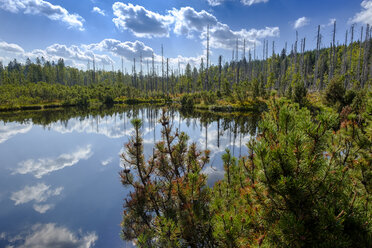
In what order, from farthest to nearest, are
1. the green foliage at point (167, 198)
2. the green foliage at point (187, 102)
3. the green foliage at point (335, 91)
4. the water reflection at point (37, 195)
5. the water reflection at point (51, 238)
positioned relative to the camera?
the green foliage at point (187, 102) < the green foliage at point (335, 91) < the water reflection at point (37, 195) < the water reflection at point (51, 238) < the green foliage at point (167, 198)

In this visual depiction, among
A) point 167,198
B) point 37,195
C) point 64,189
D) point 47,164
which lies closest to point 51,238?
point 64,189

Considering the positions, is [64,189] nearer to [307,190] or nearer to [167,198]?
[167,198]

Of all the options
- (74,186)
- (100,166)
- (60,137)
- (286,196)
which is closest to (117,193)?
(74,186)

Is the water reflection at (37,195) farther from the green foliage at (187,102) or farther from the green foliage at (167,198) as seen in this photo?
the green foliage at (187,102)

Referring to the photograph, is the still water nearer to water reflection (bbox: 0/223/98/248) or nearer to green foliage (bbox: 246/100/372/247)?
water reflection (bbox: 0/223/98/248)

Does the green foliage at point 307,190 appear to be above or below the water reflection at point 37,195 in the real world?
above

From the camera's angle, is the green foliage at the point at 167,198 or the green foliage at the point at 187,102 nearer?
the green foliage at the point at 167,198

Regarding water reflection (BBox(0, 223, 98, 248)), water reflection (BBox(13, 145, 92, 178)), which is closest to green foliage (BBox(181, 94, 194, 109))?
water reflection (BBox(13, 145, 92, 178))

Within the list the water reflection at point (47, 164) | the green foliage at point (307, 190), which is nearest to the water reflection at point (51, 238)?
the water reflection at point (47, 164)

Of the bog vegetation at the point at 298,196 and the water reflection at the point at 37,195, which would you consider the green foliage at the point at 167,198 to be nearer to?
the bog vegetation at the point at 298,196

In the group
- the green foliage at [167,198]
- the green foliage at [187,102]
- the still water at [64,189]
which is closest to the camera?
the green foliage at [167,198]

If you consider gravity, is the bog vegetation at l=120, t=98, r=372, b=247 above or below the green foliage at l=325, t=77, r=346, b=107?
below

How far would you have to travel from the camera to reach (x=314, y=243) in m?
1.48

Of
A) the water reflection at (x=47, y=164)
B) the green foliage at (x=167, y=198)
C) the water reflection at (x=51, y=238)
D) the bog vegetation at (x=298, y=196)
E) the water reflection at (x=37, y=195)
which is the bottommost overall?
the water reflection at (x=51, y=238)
